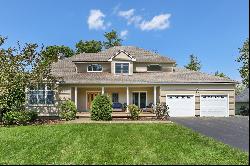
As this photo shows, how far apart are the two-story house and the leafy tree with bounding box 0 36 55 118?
324 centimetres

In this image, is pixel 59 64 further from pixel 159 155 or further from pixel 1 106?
pixel 159 155

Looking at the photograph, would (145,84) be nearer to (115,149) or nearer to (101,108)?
(101,108)

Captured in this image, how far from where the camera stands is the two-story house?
100 ft

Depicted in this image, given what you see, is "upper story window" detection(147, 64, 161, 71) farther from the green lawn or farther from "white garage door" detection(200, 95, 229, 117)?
the green lawn

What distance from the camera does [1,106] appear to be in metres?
24.7

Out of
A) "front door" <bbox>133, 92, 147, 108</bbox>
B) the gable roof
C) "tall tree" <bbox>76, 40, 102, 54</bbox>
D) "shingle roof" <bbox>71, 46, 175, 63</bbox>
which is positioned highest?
"tall tree" <bbox>76, 40, 102, 54</bbox>

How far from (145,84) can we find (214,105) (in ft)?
20.5

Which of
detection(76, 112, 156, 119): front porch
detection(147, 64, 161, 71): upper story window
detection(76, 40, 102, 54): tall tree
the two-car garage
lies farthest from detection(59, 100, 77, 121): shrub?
detection(76, 40, 102, 54): tall tree

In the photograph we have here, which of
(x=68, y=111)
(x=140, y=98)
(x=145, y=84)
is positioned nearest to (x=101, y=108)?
(x=68, y=111)

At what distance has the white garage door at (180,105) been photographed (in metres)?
30.5

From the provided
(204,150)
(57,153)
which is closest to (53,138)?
(57,153)

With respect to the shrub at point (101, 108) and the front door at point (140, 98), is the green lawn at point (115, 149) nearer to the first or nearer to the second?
the shrub at point (101, 108)

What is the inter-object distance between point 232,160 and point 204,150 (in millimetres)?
1740

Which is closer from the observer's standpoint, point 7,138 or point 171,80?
point 7,138
